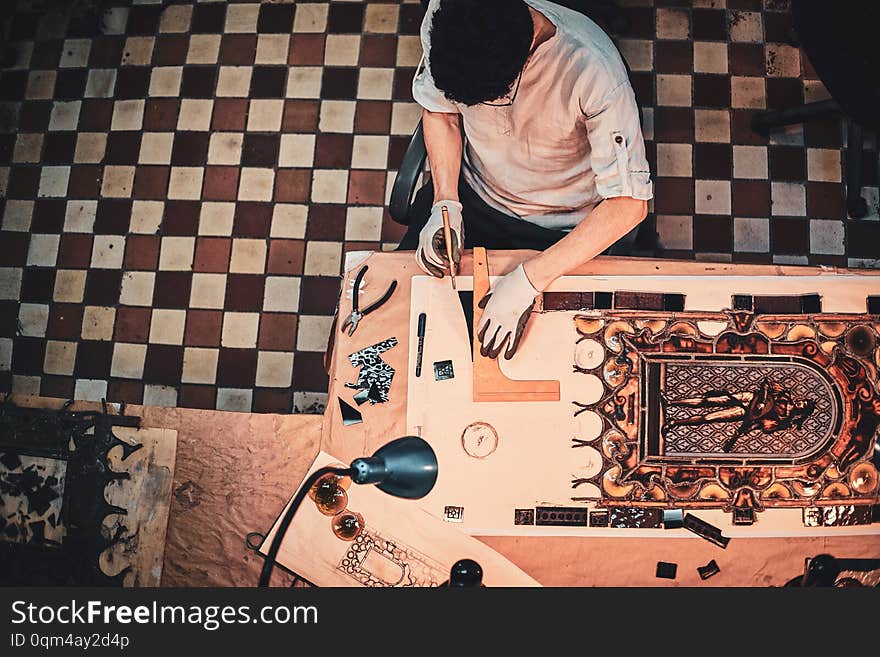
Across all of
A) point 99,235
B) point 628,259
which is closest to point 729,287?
point 628,259

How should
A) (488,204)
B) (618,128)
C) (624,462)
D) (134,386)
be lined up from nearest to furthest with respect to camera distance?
1. (618,128)
2. (624,462)
3. (488,204)
4. (134,386)

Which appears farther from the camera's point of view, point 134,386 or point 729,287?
point 134,386

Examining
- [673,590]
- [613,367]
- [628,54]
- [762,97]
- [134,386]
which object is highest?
[628,54]

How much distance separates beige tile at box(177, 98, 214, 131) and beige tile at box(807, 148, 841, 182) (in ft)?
7.41

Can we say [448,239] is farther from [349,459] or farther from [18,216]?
[18,216]

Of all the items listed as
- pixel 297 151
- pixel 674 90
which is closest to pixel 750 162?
pixel 674 90

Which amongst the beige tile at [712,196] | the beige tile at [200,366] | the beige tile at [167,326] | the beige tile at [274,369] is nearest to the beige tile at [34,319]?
the beige tile at [167,326]

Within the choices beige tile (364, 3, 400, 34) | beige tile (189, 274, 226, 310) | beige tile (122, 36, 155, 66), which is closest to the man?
beige tile (189, 274, 226, 310)

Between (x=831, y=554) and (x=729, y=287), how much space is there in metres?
0.64

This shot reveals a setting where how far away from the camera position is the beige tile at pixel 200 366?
7.91 feet

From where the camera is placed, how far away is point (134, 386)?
7.95 ft

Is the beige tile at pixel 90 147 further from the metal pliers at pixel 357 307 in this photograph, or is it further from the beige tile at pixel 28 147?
the metal pliers at pixel 357 307

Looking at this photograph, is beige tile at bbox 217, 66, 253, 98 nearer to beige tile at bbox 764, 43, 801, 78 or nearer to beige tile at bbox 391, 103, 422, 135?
beige tile at bbox 391, 103, 422, 135

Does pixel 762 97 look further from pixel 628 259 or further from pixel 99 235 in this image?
pixel 99 235
